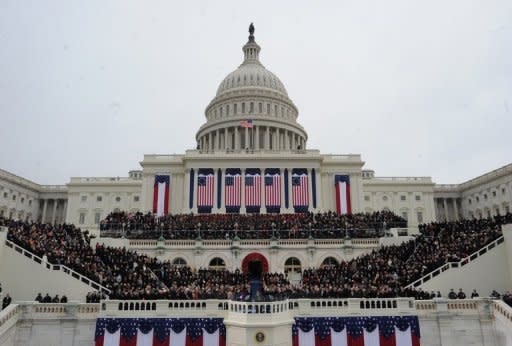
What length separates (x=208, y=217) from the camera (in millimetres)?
48906

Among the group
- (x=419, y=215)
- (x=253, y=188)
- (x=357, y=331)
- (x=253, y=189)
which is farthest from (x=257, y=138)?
(x=357, y=331)

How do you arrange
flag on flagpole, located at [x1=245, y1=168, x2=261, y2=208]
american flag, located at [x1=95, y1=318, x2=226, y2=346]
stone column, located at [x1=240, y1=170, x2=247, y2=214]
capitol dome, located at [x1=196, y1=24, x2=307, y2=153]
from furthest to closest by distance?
capitol dome, located at [x1=196, y1=24, x2=307, y2=153] < flag on flagpole, located at [x1=245, y1=168, x2=261, y2=208] < stone column, located at [x1=240, y1=170, x2=247, y2=214] < american flag, located at [x1=95, y1=318, x2=226, y2=346]

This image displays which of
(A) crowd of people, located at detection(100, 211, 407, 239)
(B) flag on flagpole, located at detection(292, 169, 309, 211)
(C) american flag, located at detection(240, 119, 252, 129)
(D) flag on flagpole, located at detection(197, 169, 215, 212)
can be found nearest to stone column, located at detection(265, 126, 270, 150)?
(C) american flag, located at detection(240, 119, 252, 129)

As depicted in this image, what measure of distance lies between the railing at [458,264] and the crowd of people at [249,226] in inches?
537

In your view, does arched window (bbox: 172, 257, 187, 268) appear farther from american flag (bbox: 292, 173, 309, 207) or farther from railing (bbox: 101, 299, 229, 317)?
american flag (bbox: 292, 173, 309, 207)

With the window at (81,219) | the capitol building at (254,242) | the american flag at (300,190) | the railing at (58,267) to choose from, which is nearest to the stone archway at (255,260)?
the capitol building at (254,242)

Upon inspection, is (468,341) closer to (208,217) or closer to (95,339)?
(95,339)

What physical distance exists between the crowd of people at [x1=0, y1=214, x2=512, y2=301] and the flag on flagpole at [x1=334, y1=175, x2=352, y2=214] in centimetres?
2662

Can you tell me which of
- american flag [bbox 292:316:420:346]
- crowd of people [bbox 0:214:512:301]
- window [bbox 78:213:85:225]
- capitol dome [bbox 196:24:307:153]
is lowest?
american flag [bbox 292:316:420:346]

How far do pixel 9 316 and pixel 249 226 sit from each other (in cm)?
2598

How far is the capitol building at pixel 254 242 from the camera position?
21438 mm

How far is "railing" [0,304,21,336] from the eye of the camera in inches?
782

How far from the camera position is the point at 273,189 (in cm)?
6475

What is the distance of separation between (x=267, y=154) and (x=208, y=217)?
21624 mm
